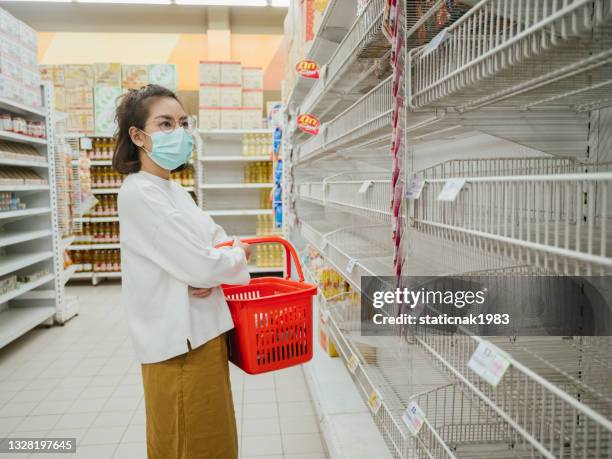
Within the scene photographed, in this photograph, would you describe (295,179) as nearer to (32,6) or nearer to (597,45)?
(597,45)

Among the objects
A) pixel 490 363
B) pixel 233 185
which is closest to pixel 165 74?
pixel 233 185

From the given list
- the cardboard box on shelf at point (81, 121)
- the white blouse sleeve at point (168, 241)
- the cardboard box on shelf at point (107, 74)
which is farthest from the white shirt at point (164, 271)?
the cardboard box on shelf at point (107, 74)

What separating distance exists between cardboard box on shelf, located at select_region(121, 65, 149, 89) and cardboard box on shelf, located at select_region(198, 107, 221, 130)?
1079mm

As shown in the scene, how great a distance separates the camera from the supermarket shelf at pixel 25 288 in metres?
3.92

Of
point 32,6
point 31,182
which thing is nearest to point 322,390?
point 31,182

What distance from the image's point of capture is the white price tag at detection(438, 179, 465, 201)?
1020 millimetres

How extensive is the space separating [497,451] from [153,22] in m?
8.52

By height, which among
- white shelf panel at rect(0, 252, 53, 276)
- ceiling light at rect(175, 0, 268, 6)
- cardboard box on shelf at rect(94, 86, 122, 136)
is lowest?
white shelf panel at rect(0, 252, 53, 276)

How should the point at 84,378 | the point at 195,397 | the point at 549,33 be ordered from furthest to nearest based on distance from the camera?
the point at 84,378 < the point at 195,397 < the point at 549,33

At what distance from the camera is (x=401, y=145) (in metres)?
1.44

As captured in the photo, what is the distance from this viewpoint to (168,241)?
163 cm

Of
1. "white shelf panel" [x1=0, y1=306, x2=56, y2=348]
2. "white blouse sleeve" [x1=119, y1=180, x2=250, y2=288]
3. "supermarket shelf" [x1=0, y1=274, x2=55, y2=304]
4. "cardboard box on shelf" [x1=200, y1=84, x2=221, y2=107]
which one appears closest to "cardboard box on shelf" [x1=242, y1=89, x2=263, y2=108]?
"cardboard box on shelf" [x1=200, y1=84, x2=221, y2=107]

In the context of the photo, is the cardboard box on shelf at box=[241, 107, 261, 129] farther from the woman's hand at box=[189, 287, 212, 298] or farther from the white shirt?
the woman's hand at box=[189, 287, 212, 298]

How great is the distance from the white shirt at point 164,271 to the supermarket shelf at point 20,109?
110 inches
